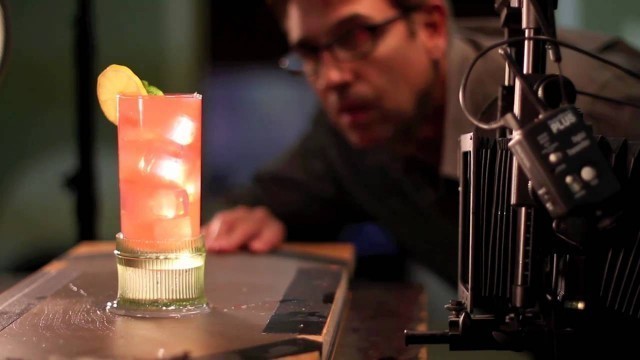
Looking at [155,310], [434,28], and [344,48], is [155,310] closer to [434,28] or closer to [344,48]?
[344,48]

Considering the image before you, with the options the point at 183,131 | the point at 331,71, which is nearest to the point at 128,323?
the point at 183,131

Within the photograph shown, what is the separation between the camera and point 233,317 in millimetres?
1326

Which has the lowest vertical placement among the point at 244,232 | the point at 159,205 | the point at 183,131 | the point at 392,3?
the point at 244,232

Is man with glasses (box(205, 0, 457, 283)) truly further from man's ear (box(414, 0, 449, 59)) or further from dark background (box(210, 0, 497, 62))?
dark background (box(210, 0, 497, 62))

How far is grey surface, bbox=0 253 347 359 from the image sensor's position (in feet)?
3.70

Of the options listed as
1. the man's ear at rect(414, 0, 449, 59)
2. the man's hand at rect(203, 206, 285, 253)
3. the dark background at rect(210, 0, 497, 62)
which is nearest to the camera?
the man's hand at rect(203, 206, 285, 253)

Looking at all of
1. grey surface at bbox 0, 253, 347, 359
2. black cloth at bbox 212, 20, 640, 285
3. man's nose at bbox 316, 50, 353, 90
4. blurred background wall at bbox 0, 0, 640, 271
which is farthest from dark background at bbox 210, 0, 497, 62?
grey surface at bbox 0, 253, 347, 359

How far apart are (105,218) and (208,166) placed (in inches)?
15.0

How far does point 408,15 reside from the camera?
227 centimetres

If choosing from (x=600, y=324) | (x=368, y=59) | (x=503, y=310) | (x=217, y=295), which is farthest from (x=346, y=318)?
(x=368, y=59)

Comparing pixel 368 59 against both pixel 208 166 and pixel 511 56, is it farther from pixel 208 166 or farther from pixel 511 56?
pixel 511 56

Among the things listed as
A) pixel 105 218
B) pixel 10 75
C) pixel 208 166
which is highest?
pixel 10 75

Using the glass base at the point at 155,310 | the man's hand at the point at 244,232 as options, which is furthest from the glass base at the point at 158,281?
the man's hand at the point at 244,232

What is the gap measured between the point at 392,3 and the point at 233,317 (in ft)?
3.83
